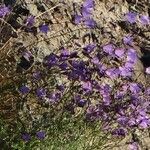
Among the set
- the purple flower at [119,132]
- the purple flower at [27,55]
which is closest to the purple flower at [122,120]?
the purple flower at [119,132]

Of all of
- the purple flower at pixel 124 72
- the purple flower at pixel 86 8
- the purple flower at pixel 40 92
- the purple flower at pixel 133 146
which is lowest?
the purple flower at pixel 133 146

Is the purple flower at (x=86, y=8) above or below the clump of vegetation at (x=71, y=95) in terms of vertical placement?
above

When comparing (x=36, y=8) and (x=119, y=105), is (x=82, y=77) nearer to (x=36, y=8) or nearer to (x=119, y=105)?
(x=119, y=105)

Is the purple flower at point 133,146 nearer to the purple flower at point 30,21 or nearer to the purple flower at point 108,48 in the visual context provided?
the purple flower at point 108,48

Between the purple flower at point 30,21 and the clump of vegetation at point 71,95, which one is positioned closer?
the clump of vegetation at point 71,95

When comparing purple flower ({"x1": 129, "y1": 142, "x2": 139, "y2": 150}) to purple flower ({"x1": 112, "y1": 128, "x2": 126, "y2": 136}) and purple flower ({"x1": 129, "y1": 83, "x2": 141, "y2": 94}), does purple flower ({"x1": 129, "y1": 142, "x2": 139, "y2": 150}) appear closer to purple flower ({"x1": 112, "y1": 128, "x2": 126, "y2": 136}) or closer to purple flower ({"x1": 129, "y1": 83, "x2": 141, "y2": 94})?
purple flower ({"x1": 112, "y1": 128, "x2": 126, "y2": 136})

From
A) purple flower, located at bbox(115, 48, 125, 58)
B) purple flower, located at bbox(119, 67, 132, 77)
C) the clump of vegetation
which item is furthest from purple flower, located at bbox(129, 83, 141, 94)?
purple flower, located at bbox(115, 48, 125, 58)

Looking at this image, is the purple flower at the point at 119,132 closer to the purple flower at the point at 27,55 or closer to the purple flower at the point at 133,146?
the purple flower at the point at 133,146

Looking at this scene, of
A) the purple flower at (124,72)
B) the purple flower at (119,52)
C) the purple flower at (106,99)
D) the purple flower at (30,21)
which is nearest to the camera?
the purple flower at (119,52)

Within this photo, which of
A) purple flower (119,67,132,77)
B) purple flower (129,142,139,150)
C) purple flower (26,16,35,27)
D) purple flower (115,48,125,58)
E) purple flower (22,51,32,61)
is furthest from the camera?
purple flower (22,51,32,61)

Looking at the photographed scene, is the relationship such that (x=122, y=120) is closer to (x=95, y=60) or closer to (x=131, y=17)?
(x=95, y=60)

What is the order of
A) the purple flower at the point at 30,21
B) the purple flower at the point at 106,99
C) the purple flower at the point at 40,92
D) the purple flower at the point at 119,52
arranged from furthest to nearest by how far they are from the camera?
the purple flower at the point at 30,21 → the purple flower at the point at 40,92 → the purple flower at the point at 106,99 → the purple flower at the point at 119,52

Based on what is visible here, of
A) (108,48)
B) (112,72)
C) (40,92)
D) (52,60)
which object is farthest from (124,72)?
(40,92)

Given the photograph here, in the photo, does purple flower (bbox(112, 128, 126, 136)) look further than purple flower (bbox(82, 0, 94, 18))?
Yes
